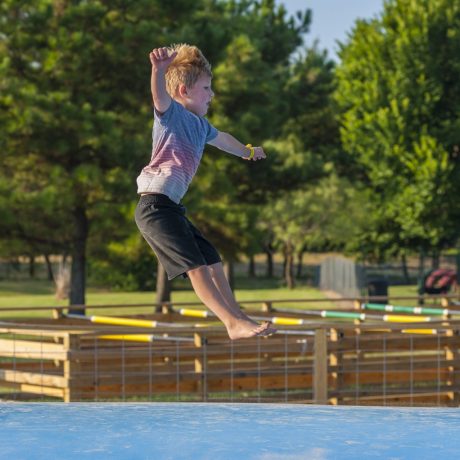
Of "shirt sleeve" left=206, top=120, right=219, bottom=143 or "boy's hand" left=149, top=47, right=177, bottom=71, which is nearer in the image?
"boy's hand" left=149, top=47, right=177, bottom=71

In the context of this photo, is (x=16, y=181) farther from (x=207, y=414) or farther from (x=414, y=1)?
(x=207, y=414)

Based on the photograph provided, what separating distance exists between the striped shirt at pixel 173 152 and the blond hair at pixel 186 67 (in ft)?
0.59

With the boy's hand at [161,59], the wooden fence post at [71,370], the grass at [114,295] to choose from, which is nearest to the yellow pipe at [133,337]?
the wooden fence post at [71,370]

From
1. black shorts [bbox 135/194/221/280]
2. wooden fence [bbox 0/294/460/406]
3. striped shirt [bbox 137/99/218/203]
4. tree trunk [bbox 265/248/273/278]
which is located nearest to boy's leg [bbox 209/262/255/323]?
black shorts [bbox 135/194/221/280]

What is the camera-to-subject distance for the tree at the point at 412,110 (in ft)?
137

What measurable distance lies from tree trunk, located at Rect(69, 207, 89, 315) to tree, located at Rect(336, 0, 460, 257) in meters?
16.1

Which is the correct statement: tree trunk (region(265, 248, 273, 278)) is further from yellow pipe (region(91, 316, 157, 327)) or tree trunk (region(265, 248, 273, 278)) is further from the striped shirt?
the striped shirt

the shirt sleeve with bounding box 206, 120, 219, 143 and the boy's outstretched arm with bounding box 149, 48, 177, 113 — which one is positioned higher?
the boy's outstretched arm with bounding box 149, 48, 177, 113

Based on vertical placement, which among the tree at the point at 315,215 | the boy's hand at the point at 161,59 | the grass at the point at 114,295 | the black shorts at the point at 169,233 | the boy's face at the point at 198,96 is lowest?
the grass at the point at 114,295

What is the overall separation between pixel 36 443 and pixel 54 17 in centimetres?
2511

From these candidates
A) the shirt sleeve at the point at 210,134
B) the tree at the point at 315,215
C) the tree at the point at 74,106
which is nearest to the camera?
the shirt sleeve at the point at 210,134

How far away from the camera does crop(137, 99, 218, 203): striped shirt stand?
629 cm

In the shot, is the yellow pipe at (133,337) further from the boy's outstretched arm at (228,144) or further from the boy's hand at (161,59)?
the boy's hand at (161,59)

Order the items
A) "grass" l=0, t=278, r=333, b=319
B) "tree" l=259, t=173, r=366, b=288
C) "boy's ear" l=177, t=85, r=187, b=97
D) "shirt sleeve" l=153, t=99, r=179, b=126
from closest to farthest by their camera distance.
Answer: "shirt sleeve" l=153, t=99, r=179, b=126, "boy's ear" l=177, t=85, r=187, b=97, "grass" l=0, t=278, r=333, b=319, "tree" l=259, t=173, r=366, b=288
